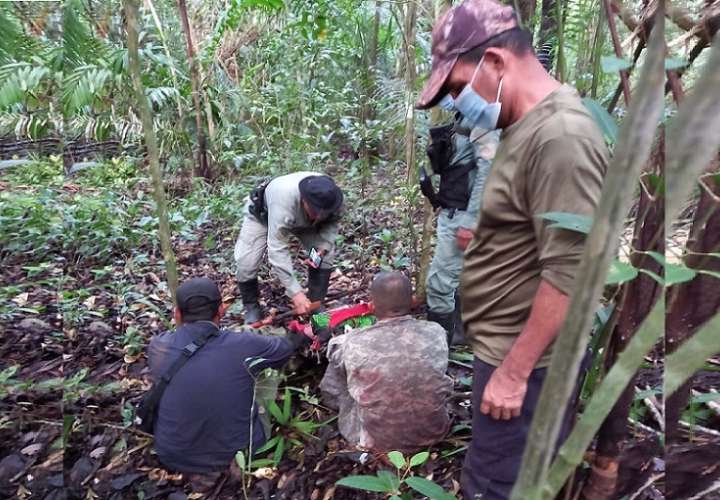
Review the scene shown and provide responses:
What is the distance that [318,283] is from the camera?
4258 mm

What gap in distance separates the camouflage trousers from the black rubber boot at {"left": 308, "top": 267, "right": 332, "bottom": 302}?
0.96 metres

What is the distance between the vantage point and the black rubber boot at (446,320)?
3.65 metres

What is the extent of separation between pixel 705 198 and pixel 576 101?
0.62 m

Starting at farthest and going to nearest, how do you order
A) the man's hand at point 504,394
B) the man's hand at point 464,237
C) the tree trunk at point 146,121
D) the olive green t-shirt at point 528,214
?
the man's hand at point 464,237, the tree trunk at point 146,121, the man's hand at point 504,394, the olive green t-shirt at point 528,214

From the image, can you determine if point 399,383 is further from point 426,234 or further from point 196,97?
point 196,97

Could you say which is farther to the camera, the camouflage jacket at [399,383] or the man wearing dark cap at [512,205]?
the camouflage jacket at [399,383]

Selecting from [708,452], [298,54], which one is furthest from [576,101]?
[298,54]

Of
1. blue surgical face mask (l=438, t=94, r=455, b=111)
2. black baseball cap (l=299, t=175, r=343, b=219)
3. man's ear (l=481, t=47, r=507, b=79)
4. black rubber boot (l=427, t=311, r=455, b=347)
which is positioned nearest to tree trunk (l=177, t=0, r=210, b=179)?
black baseball cap (l=299, t=175, r=343, b=219)

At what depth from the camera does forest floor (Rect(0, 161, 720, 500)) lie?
2641 mm

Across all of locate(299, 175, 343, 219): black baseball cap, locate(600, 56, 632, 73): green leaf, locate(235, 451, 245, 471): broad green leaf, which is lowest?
locate(235, 451, 245, 471): broad green leaf

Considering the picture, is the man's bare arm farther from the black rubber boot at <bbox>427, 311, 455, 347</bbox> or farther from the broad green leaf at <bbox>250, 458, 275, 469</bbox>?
the black rubber boot at <bbox>427, 311, 455, 347</bbox>

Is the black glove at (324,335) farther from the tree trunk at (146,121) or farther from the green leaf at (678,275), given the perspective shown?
the green leaf at (678,275)

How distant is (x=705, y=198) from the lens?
0.93m

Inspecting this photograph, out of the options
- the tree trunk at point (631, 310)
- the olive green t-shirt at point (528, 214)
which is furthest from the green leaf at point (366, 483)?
the tree trunk at point (631, 310)
